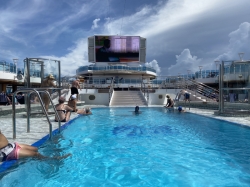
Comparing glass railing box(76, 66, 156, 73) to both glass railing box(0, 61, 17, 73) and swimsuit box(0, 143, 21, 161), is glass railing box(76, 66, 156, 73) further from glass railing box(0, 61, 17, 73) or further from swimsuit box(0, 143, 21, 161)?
swimsuit box(0, 143, 21, 161)

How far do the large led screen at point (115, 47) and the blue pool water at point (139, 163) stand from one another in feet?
Result: 80.6

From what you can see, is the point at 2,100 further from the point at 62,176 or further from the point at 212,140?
the point at 212,140

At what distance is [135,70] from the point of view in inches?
1198

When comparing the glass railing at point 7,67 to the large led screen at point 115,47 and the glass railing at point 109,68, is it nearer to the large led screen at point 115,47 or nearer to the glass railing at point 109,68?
the glass railing at point 109,68

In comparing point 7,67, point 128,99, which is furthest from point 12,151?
point 7,67

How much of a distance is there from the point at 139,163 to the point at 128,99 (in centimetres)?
1377

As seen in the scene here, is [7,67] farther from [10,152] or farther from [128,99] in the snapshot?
[10,152]

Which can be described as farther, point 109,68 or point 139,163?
point 109,68

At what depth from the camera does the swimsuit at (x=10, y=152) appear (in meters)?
3.03

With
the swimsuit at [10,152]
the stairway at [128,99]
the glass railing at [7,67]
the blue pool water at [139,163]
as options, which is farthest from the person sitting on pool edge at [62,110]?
the glass railing at [7,67]

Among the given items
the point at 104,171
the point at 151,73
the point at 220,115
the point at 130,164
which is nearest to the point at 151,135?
the point at 130,164

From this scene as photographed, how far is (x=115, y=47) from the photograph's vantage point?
1160 inches

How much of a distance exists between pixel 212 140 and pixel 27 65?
8090mm

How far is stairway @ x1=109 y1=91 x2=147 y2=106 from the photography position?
1686 centimetres
